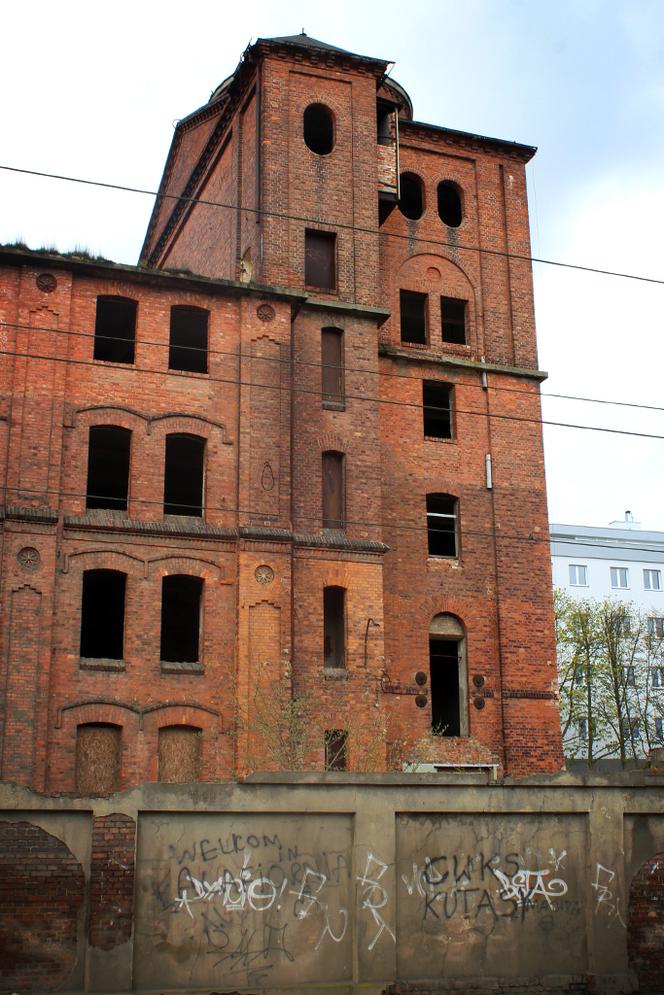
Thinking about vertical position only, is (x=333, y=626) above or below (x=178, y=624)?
below

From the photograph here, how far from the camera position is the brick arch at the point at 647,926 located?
14.1 meters

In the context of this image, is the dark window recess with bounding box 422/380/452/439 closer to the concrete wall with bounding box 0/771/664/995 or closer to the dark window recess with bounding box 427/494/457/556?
the dark window recess with bounding box 427/494/457/556

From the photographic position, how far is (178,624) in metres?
27.2

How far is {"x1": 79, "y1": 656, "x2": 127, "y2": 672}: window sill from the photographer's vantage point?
22.5m

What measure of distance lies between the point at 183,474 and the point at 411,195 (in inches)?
376

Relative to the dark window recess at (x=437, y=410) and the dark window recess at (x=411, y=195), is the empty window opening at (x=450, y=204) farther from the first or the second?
the dark window recess at (x=437, y=410)

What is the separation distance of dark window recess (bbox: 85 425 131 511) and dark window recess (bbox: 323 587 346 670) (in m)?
4.98

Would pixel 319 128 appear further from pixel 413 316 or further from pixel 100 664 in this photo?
pixel 100 664

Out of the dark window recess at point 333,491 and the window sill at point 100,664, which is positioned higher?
the dark window recess at point 333,491

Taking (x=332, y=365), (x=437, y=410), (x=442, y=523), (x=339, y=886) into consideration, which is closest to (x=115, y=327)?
(x=332, y=365)

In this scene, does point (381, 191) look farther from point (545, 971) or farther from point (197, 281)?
point (545, 971)

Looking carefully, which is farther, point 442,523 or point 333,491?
point 442,523

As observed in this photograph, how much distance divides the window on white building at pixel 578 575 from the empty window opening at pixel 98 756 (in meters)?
38.4

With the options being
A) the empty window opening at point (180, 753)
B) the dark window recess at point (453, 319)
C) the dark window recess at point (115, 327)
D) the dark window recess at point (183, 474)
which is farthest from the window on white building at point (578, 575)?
the empty window opening at point (180, 753)
